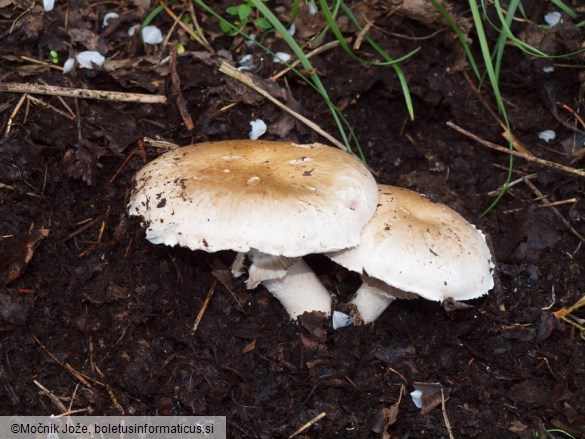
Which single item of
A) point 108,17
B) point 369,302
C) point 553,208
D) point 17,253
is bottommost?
point 369,302

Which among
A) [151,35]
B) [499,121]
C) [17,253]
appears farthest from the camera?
[499,121]

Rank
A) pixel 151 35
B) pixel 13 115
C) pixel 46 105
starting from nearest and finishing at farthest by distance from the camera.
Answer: pixel 13 115
pixel 46 105
pixel 151 35

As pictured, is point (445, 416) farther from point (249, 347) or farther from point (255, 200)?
point (255, 200)

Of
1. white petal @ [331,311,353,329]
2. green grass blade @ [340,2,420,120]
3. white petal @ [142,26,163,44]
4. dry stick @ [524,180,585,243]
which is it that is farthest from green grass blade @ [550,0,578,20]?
white petal @ [142,26,163,44]

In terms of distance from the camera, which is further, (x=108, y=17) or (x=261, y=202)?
(x=108, y=17)

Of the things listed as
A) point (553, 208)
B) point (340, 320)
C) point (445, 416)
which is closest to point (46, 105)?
point (340, 320)

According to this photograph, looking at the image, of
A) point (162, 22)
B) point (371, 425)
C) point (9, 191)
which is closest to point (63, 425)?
point (9, 191)
